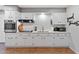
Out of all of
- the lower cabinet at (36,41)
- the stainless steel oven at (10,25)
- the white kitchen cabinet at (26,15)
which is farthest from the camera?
the white kitchen cabinet at (26,15)

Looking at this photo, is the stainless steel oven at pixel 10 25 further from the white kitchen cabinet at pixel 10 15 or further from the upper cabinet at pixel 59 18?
the upper cabinet at pixel 59 18

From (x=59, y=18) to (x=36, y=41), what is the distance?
1.90 m

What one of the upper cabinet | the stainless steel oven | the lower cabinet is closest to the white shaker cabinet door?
the lower cabinet

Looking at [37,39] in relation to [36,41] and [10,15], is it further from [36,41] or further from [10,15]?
[10,15]

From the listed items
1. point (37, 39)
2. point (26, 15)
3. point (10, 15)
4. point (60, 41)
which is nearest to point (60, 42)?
point (60, 41)

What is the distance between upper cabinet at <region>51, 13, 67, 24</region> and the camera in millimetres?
6985

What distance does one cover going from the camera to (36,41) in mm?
6129

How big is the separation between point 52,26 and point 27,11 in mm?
1589

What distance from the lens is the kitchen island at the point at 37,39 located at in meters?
6.13

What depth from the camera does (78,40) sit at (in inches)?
177

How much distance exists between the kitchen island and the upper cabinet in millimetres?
1009

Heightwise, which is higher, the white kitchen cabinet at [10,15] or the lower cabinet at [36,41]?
the white kitchen cabinet at [10,15]

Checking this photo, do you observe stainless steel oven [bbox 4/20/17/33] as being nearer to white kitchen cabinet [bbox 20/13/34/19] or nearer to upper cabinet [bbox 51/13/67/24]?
white kitchen cabinet [bbox 20/13/34/19]

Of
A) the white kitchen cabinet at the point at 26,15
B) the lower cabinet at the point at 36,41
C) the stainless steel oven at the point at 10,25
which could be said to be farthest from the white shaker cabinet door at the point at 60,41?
the stainless steel oven at the point at 10,25
